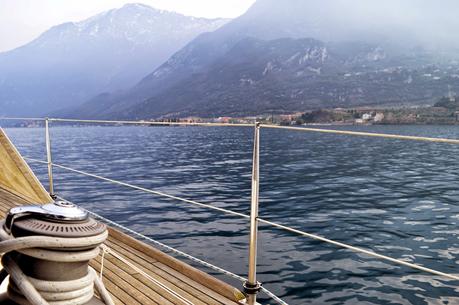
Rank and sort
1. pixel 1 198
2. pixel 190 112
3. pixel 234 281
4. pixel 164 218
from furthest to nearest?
pixel 190 112 < pixel 164 218 < pixel 234 281 < pixel 1 198

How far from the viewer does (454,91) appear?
174125mm

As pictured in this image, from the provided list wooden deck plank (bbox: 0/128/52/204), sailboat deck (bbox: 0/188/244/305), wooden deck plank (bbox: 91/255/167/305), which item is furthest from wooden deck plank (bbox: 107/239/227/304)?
wooden deck plank (bbox: 0/128/52/204)

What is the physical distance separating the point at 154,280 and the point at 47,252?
1.77 m

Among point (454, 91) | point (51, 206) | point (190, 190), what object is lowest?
point (190, 190)

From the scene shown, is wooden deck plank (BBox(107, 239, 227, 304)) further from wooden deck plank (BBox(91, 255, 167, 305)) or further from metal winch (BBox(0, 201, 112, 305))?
metal winch (BBox(0, 201, 112, 305))

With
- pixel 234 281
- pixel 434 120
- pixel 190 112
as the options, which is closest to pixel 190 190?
pixel 234 281

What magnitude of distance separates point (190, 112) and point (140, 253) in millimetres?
183737

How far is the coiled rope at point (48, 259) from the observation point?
1.85 meters

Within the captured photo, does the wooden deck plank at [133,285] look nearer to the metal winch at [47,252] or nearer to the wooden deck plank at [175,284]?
the wooden deck plank at [175,284]

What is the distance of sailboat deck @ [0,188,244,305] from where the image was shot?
3.27 metres

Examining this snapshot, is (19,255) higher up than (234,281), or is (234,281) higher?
(19,255)

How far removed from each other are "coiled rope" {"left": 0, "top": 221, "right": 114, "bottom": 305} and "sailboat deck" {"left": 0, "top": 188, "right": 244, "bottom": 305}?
1.25 meters

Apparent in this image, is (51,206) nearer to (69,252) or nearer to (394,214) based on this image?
(69,252)

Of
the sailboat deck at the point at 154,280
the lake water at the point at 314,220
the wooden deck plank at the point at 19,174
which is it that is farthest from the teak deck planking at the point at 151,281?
the lake water at the point at 314,220
